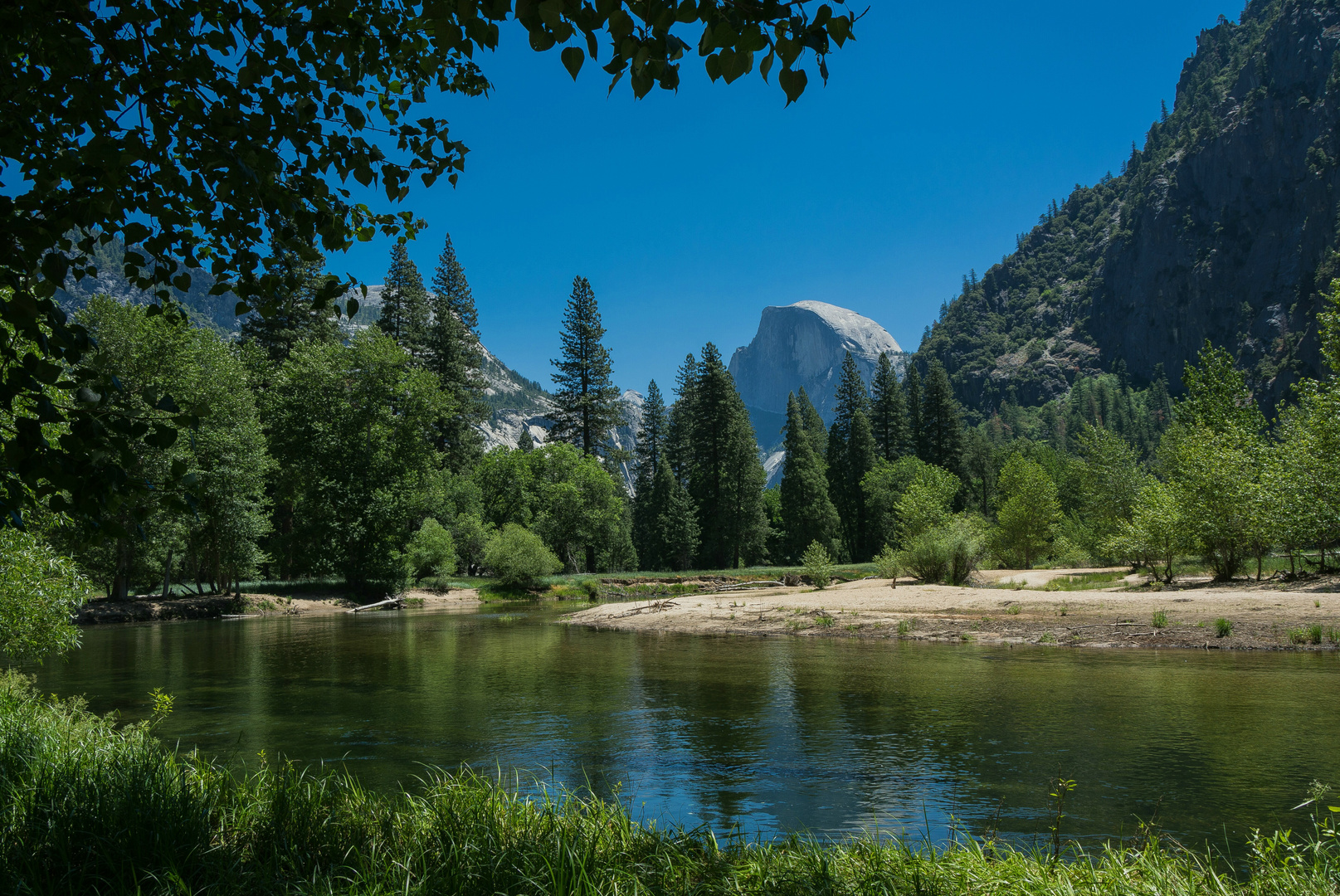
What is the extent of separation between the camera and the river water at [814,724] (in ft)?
24.5

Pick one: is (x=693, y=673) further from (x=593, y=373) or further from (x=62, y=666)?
(x=593, y=373)

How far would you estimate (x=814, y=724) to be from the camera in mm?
11031

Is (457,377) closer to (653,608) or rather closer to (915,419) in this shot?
(653,608)

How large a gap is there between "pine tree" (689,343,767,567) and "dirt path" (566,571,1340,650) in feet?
108

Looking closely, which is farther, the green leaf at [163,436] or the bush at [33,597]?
the bush at [33,597]

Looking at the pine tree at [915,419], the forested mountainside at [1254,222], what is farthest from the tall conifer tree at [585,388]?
the forested mountainside at [1254,222]

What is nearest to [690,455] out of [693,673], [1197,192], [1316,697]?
[693,673]

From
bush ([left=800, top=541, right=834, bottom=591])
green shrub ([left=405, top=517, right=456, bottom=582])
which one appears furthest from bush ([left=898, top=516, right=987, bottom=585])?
green shrub ([left=405, top=517, right=456, bottom=582])

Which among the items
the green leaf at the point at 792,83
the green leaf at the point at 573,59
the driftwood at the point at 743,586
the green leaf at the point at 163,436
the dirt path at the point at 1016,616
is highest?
the green leaf at the point at 573,59

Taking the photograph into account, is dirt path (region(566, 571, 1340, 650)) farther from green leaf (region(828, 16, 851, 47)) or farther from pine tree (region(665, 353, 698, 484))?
pine tree (region(665, 353, 698, 484))

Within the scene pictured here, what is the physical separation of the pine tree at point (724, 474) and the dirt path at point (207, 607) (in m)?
31.9

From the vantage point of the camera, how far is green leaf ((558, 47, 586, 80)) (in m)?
2.66

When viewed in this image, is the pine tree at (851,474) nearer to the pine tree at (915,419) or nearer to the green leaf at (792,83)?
the pine tree at (915,419)

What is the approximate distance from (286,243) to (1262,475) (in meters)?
30.9
